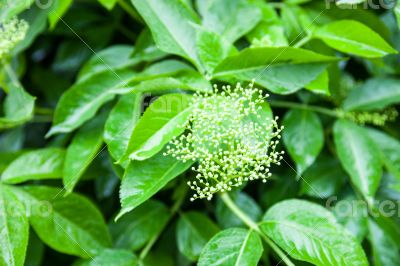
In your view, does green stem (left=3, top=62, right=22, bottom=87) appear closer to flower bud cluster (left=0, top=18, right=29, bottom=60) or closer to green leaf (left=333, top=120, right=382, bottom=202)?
flower bud cluster (left=0, top=18, right=29, bottom=60)

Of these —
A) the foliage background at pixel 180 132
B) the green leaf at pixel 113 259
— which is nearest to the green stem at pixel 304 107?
the foliage background at pixel 180 132

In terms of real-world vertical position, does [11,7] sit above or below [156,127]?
above

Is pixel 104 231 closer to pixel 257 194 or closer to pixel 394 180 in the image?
pixel 257 194

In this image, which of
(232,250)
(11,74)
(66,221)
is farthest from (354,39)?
(11,74)

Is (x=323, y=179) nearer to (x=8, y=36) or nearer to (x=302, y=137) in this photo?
(x=302, y=137)

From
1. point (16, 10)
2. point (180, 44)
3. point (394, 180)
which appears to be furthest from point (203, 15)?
point (394, 180)

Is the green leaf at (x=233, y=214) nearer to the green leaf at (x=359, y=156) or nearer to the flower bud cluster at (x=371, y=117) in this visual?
the green leaf at (x=359, y=156)
